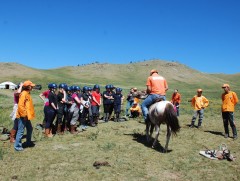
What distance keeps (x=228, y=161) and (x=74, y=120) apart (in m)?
7.80

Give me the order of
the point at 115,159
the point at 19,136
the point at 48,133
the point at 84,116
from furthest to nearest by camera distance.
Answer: the point at 84,116
the point at 48,133
the point at 19,136
the point at 115,159

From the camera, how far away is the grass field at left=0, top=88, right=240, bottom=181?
8477 millimetres

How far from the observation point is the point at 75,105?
14984 mm

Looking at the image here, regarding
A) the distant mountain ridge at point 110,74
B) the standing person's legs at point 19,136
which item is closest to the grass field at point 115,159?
the standing person's legs at point 19,136

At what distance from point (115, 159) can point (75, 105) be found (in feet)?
18.6

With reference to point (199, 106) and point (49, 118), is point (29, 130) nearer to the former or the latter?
point (49, 118)

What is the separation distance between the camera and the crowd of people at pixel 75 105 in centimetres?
1110

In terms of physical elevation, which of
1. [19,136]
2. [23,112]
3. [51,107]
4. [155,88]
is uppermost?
[155,88]

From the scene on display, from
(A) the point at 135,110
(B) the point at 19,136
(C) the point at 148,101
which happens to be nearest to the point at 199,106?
(A) the point at 135,110

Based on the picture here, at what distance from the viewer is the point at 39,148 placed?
11406 mm

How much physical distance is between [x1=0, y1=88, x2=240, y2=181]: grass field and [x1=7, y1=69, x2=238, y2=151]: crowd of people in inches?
33.1

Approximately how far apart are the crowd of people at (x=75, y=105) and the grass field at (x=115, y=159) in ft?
2.76

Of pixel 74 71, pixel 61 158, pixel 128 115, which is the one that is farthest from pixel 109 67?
pixel 61 158

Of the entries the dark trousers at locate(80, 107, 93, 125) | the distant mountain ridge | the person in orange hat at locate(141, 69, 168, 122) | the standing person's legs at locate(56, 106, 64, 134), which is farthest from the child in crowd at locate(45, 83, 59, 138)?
the distant mountain ridge
